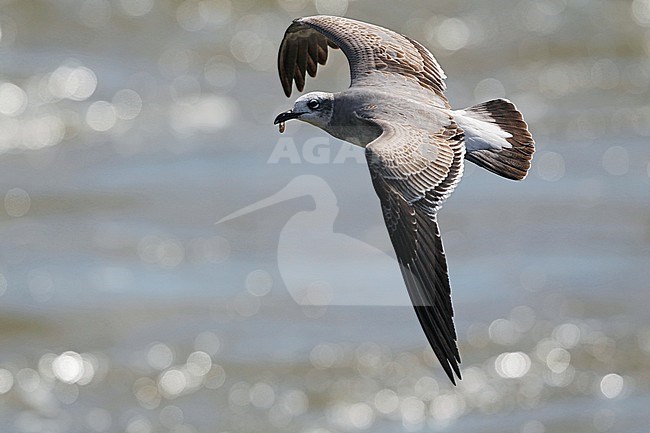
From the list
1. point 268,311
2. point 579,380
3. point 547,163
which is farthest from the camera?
point 547,163

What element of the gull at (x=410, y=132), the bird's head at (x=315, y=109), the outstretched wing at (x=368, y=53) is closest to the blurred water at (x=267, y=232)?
the outstretched wing at (x=368, y=53)

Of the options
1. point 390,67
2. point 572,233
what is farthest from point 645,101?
point 390,67

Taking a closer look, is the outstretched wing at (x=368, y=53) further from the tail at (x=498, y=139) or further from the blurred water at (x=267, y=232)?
the blurred water at (x=267, y=232)

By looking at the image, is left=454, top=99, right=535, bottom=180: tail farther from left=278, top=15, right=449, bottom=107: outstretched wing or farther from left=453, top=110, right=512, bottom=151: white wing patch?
left=278, top=15, right=449, bottom=107: outstretched wing

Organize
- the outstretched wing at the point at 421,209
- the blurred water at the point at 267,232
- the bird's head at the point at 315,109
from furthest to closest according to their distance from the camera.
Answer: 1. the blurred water at the point at 267,232
2. the bird's head at the point at 315,109
3. the outstretched wing at the point at 421,209

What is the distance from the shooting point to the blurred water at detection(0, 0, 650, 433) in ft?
44.9

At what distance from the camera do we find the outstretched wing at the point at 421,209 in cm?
624

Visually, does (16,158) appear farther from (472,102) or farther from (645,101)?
(645,101)

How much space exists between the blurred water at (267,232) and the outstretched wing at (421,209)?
261 inches

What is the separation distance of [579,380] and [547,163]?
13.0ft

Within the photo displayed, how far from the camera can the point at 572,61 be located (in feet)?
63.3

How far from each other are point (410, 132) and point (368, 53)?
3.57 feet

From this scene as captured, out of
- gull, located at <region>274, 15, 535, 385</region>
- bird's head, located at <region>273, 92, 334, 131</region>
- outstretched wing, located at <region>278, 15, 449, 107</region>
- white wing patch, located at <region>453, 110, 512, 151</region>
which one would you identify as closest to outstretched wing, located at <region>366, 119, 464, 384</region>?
gull, located at <region>274, 15, 535, 385</region>

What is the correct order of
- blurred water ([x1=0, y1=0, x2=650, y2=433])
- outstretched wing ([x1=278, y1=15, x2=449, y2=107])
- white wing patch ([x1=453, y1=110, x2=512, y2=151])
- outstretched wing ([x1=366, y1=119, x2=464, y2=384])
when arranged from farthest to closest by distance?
blurred water ([x1=0, y1=0, x2=650, y2=433]) → outstretched wing ([x1=278, y1=15, x2=449, y2=107]) → white wing patch ([x1=453, y1=110, x2=512, y2=151]) → outstretched wing ([x1=366, y1=119, x2=464, y2=384])
